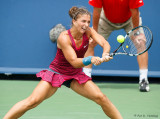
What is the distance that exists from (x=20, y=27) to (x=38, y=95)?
3551 millimetres

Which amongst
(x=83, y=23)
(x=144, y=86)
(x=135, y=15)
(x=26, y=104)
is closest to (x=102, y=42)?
(x=83, y=23)

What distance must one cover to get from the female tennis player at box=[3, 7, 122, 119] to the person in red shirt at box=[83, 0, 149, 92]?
5.61ft

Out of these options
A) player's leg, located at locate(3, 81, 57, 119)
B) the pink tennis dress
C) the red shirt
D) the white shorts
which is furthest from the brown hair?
the white shorts

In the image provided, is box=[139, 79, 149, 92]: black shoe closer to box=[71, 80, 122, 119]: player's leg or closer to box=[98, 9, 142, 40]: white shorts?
box=[98, 9, 142, 40]: white shorts

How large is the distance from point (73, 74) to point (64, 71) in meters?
0.09

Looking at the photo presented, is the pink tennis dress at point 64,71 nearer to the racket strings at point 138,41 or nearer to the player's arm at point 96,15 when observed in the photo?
the racket strings at point 138,41

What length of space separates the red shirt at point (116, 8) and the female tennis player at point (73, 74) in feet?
5.52

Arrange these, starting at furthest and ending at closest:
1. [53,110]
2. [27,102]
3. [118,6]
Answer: [118,6] < [53,110] < [27,102]

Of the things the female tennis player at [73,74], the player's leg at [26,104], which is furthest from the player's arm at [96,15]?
the player's leg at [26,104]

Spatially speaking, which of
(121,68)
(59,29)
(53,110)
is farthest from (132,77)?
(53,110)

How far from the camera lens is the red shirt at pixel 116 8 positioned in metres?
5.52

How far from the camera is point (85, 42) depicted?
3.78 m

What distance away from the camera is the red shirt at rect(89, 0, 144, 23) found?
5.52 metres

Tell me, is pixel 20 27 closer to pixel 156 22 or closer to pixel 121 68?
pixel 121 68
